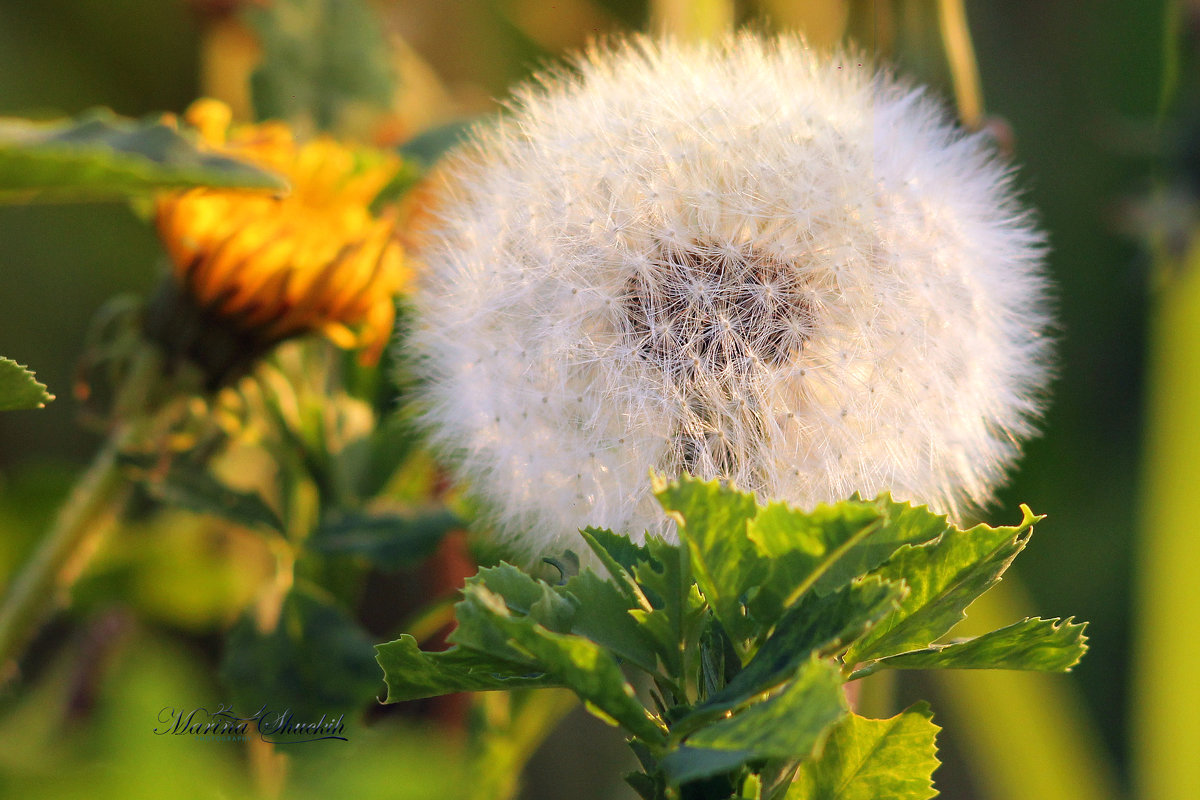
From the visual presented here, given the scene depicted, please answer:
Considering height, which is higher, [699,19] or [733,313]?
[699,19]

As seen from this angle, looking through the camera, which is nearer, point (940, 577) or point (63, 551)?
point (940, 577)

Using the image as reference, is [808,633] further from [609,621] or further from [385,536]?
[385,536]

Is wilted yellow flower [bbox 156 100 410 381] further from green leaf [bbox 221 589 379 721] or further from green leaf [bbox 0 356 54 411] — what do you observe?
green leaf [bbox 0 356 54 411]

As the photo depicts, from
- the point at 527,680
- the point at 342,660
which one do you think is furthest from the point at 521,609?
the point at 342,660

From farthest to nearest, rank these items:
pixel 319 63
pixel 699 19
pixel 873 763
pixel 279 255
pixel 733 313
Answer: pixel 319 63
pixel 699 19
pixel 279 255
pixel 733 313
pixel 873 763

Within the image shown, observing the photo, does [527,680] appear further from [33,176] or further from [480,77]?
[480,77]

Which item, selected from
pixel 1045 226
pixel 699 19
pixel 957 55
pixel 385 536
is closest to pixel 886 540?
pixel 385 536

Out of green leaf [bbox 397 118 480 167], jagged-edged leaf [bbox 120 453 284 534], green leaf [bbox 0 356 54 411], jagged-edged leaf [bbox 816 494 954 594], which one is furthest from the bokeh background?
jagged-edged leaf [bbox 816 494 954 594]
